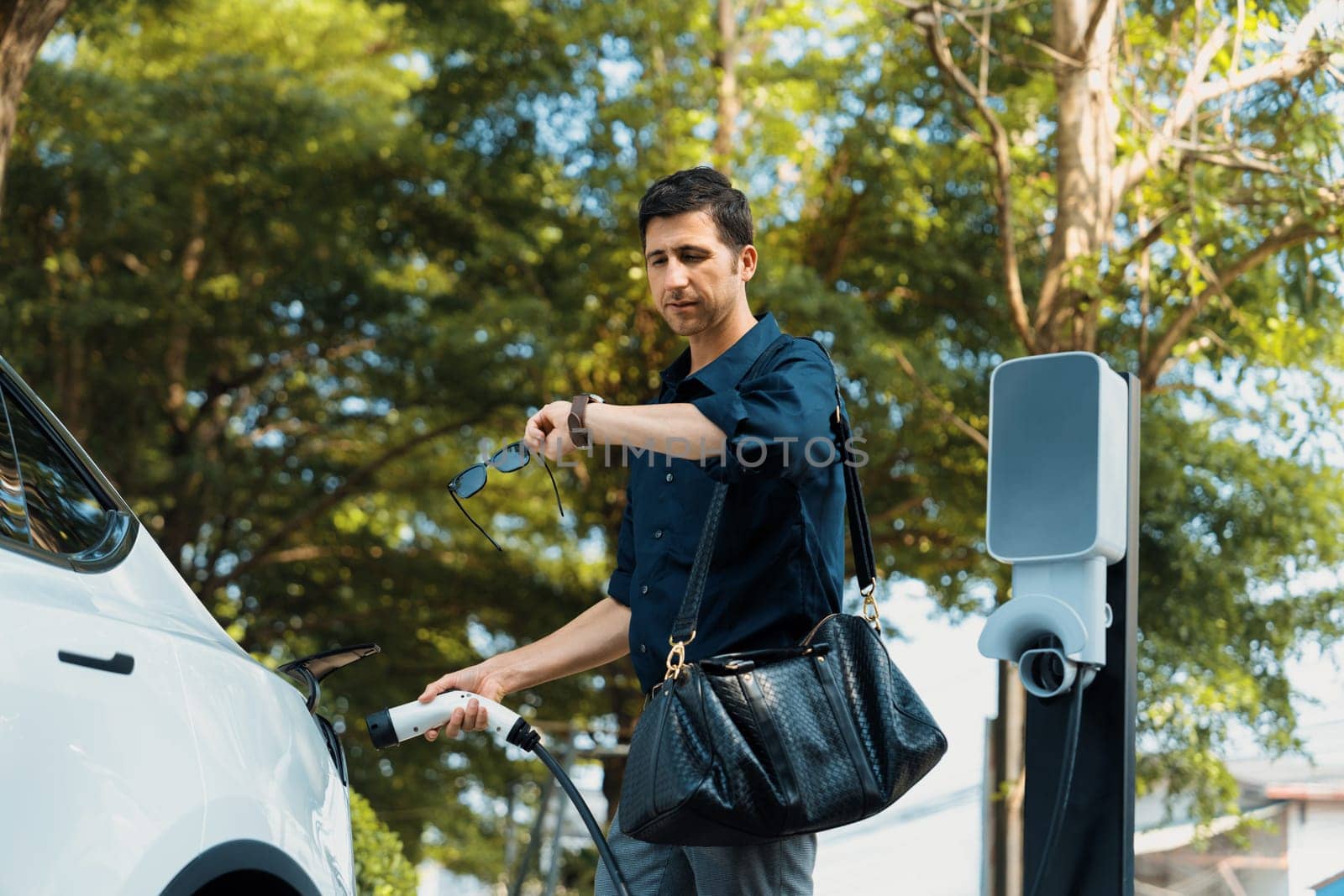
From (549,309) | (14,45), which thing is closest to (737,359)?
(14,45)

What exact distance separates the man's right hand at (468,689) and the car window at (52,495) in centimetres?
62

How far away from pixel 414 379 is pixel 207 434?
229cm

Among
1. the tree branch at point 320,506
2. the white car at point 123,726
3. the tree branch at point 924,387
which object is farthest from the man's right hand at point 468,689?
the tree branch at point 320,506

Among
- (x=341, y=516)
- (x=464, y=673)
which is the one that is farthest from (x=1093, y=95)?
(x=341, y=516)

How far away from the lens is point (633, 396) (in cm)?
1230

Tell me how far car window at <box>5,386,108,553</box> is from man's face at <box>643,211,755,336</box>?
946 millimetres

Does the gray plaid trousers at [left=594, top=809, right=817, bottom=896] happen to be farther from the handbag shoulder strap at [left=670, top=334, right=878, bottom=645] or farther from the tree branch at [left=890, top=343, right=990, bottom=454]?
the tree branch at [left=890, top=343, right=990, bottom=454]

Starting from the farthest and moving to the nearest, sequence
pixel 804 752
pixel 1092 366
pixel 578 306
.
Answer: pixel 578 306
pixel 1092 366
pixel 804 752

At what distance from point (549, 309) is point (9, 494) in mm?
9068

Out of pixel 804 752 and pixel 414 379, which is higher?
pixel 414 379

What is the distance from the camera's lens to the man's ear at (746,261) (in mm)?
2523

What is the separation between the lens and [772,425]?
2.14 metres

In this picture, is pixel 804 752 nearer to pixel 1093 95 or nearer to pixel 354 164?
pixel 1093 95

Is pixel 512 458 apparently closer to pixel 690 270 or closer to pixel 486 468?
pixel 486 468
